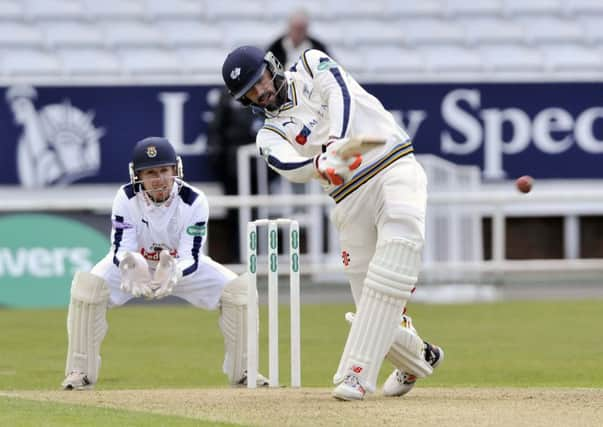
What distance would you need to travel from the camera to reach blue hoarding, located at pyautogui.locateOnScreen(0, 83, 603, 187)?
14.3 m

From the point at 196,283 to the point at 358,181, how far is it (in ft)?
5.14

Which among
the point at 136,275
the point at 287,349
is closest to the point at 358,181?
the point at 136,275

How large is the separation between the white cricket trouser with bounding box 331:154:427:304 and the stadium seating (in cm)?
853

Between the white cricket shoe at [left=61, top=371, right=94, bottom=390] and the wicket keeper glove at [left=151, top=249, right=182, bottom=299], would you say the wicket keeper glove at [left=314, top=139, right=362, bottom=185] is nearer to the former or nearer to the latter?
the wicket keeper glove at [left=151, top=249, right=182, bottom=299]

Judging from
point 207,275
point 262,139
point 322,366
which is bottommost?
point 322,366

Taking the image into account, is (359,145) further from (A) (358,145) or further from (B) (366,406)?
(B) (366,406)

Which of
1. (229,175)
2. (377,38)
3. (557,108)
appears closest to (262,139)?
(229,175)

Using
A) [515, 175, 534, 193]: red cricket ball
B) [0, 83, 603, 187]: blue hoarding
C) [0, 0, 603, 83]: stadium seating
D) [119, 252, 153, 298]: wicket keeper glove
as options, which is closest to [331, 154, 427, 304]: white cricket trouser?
[515, 175, 534, 193]: red cricket ball

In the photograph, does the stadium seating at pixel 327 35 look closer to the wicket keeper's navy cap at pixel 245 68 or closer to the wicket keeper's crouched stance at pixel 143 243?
the wicket keeper's crouched stance at pixel 143 243

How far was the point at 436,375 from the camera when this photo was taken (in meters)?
8.52

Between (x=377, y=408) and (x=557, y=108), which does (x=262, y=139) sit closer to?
(x=377, y=408)

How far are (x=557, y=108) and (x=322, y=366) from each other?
22.0 ft

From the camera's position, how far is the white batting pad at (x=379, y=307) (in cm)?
630

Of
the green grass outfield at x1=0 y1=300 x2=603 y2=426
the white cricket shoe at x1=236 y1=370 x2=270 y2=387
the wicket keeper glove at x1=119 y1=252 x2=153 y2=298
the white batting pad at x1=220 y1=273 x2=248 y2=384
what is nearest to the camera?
the wicket keeper glove at x1=119 y1=252 x2=153 y2=298
